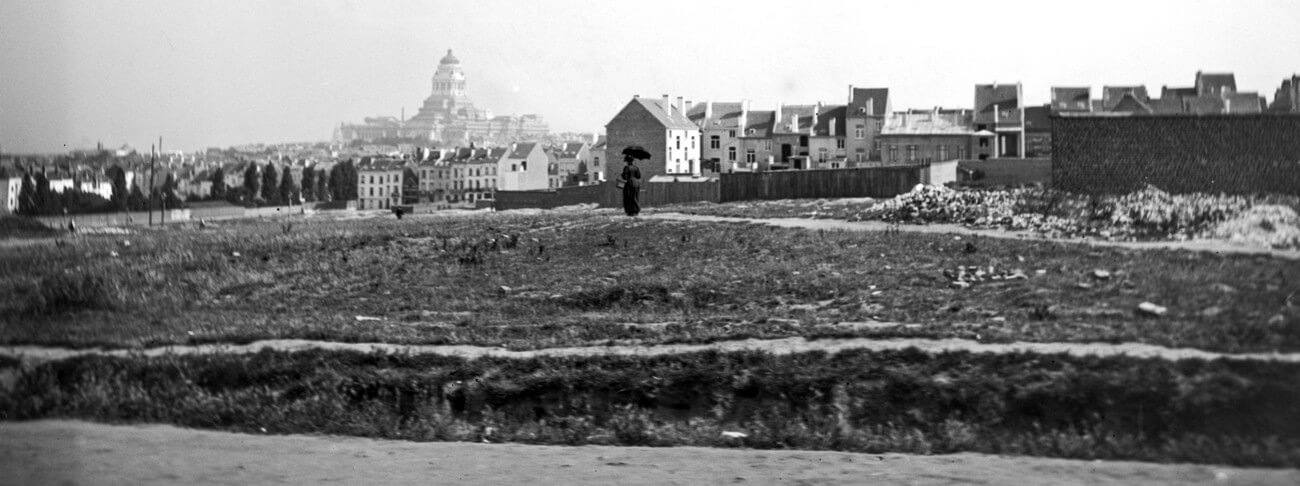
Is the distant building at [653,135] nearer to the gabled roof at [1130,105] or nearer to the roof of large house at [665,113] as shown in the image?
the roof of large house at [665,113]

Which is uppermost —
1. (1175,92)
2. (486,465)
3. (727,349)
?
(1175,92)

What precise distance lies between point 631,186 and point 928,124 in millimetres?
1626

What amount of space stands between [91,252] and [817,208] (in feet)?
12.5

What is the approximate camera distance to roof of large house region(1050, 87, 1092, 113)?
6.04 metres

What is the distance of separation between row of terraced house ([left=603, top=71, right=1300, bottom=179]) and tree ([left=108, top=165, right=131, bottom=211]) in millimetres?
2595

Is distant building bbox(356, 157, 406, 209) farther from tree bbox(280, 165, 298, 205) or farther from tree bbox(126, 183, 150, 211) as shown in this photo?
tree bbox(126, 183, 150, 211)

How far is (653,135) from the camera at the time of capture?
7.06 m

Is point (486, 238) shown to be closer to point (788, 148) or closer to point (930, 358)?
point (788, 148)

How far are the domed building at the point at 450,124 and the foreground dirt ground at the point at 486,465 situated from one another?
1.85 m

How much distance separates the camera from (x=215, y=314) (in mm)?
6695

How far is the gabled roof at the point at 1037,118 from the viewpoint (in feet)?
19.9

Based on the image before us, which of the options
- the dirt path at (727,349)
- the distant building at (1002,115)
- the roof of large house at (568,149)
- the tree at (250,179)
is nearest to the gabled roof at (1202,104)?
the distant building at (1002,115)

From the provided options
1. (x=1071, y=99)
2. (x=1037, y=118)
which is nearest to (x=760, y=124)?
(x=1037, y=118)

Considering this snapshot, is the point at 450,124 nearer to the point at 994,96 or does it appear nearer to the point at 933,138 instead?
the point at 933,138
